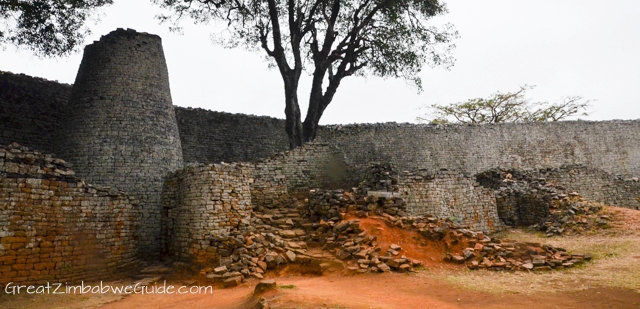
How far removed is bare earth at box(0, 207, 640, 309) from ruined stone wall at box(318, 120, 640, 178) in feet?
37.0

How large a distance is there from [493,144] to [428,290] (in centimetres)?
1686

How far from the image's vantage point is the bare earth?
557 centimetres

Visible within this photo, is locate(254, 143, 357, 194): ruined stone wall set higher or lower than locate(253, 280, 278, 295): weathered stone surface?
higher

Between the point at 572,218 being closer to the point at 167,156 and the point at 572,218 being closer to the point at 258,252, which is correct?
the point at 258,252

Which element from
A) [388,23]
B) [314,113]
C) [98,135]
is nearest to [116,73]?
[98,135]

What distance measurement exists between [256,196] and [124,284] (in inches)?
155

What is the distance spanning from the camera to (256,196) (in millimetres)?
11180

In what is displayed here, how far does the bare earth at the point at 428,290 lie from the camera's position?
5.57 meters

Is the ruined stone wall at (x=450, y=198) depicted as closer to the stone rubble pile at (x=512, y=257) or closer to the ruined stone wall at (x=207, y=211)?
the stone rubble pile at (x=512, y=257)

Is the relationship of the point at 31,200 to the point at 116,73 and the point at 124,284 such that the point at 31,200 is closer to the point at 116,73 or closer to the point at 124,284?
the point at 124,284

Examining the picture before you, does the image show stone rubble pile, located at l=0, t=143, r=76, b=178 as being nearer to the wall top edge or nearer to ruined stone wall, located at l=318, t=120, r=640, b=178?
the wall top edge

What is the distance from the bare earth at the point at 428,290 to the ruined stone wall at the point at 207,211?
3.19 ft

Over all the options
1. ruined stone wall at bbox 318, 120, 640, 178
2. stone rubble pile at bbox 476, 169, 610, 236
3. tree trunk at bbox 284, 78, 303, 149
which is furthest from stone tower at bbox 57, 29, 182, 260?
stone rubble pile at bbox 476, 169, 610, 236

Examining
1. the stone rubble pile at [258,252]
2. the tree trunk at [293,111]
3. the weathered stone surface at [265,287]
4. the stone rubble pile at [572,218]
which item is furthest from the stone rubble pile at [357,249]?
the tree trunk at [293,111]
